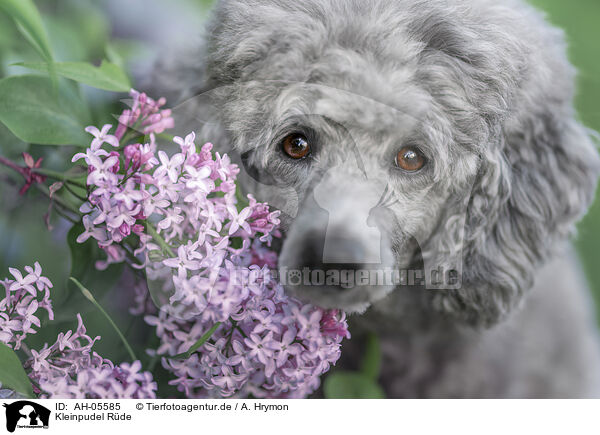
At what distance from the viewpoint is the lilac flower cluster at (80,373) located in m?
0.86

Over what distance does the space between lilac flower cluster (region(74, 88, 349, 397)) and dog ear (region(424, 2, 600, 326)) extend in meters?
0.26

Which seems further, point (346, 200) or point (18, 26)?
point (18, 26)

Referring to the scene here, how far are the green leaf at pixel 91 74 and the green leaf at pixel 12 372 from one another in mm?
400

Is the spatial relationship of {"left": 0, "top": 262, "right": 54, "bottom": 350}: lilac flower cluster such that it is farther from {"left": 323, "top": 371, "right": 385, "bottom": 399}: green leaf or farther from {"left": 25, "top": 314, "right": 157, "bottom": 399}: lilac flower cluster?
{"left": 323, "top": 371, "right": 385, "bottom": 399}: green leaf

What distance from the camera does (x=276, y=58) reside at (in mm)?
860

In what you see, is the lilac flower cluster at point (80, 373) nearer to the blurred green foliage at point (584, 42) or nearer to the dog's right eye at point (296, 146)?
the dog's right eye at point (296, 146)

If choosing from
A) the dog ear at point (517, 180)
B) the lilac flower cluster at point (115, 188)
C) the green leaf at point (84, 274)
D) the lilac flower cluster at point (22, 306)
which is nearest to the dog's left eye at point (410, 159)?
the dog ear at point (517, 180)

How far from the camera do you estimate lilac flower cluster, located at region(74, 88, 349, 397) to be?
0.82 meters

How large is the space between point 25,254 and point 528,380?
1052mm

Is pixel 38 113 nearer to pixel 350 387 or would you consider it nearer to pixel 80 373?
pixel 80 373

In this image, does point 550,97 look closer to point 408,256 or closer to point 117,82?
→ point 408,256

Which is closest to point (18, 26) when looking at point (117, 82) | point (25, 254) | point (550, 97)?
point (117, 82)
